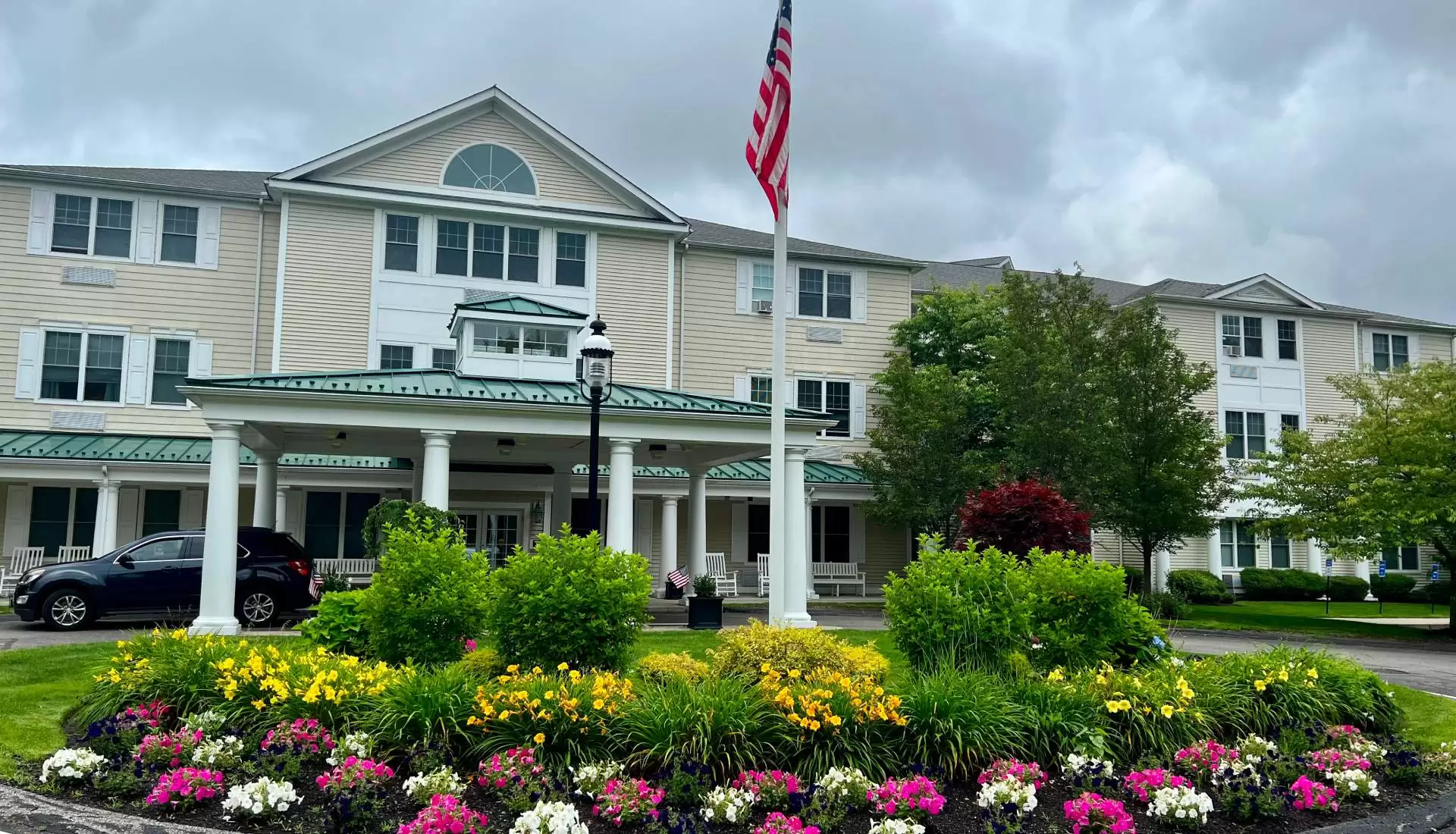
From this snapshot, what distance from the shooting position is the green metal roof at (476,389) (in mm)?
15914

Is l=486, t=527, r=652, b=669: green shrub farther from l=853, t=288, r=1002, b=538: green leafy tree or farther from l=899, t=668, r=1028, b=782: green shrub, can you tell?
l=853, t=288, r=1002, b=538: green leafy tree

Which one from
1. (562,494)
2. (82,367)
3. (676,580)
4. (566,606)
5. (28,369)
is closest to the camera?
(566,606)

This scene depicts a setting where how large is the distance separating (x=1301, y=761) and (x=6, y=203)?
89.6 ft

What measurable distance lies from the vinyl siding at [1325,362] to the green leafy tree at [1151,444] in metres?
13.0

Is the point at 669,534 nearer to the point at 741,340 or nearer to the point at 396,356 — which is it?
the point at 741,340

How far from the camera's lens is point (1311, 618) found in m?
26.7

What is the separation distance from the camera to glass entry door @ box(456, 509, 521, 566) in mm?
26719

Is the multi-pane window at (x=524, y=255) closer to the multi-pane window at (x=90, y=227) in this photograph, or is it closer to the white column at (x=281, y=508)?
the white column at (x=281, y=508)

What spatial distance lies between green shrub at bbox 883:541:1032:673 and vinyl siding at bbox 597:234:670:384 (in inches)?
689

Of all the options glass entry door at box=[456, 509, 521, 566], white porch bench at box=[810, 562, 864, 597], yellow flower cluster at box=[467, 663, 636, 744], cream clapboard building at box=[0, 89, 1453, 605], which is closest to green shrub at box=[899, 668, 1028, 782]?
yellow flower cluster at box=[467, 663, 636, 744]

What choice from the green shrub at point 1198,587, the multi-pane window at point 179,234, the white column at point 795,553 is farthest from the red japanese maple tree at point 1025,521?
the multi-pane window at point 179,234

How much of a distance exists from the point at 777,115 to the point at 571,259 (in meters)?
16.3

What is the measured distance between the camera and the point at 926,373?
89.6 feet

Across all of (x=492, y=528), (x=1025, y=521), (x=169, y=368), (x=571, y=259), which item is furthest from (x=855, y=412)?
(x=169, y=368)
